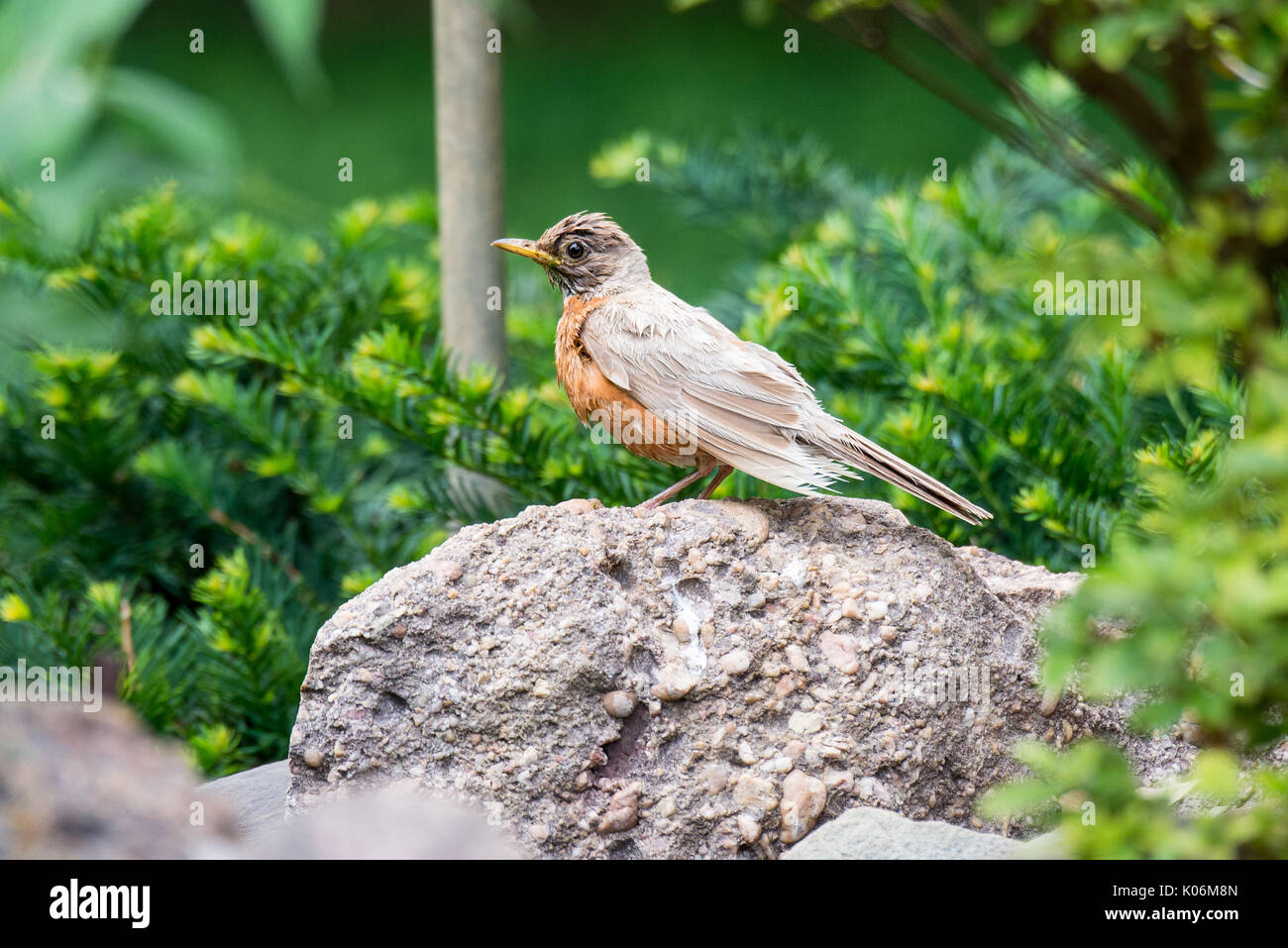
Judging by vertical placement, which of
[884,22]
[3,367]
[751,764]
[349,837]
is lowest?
[751,764]

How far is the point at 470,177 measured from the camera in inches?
138

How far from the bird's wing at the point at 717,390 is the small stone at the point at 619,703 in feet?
1.68

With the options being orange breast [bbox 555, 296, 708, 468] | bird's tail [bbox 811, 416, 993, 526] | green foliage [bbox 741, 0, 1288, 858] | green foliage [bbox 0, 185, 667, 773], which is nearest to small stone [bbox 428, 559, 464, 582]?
orange breast [bbox 555, 296, 708, 468]

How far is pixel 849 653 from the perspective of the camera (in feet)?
7.73

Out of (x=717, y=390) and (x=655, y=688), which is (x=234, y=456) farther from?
(x=655, y=688)

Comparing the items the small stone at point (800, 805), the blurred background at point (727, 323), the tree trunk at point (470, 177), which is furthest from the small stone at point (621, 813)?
the tree trunk at point (470, 177)

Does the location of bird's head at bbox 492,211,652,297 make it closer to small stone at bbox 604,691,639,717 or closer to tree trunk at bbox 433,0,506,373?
tree trunk at bbox 433,0,506,373

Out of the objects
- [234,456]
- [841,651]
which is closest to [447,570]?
[841,651]

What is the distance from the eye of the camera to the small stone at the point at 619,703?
228cm

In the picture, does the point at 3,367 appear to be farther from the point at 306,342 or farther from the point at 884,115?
the point at 884,115

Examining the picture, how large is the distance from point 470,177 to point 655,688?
1795mm

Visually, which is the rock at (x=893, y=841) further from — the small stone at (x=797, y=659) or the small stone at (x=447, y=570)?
the small stone at (x=447, y=570)
